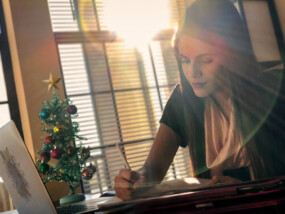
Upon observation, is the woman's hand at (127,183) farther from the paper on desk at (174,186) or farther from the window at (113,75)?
the window at (113,75)

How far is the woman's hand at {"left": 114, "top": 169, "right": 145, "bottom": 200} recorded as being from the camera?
706mm

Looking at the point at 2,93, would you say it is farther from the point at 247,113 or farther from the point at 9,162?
the point at 247,113

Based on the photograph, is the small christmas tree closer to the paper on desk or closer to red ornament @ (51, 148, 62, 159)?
red ornament @ (51, 148, 62, 159)

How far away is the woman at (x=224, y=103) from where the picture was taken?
0.78 metres

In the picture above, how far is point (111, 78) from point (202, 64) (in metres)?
2.79

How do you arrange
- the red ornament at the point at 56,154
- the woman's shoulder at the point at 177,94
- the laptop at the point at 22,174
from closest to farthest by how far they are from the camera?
1. the laptop at the point at 22,174
2. the woman's shoulder at the point at 177,94
3. the red ornament at the point at 56,154

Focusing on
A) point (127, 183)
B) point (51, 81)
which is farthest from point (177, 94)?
point (51, 81)

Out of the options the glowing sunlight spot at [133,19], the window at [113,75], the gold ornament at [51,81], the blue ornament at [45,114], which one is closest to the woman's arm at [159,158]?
the blue ornament at [45,114]

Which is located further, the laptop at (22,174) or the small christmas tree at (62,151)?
the small christmas tree at (62,151)

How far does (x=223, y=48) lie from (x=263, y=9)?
146 inches

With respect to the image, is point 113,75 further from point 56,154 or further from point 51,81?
point 56,154

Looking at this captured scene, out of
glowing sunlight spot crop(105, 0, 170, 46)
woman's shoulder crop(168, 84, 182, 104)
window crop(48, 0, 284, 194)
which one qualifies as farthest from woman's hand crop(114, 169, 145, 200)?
glowing sunlight spot crop(105, 0, 170, 46)

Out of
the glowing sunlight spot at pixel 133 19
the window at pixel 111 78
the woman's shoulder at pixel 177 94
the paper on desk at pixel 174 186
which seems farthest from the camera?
the glowing sunlight spot at pixel 133 19

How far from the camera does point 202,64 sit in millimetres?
851
